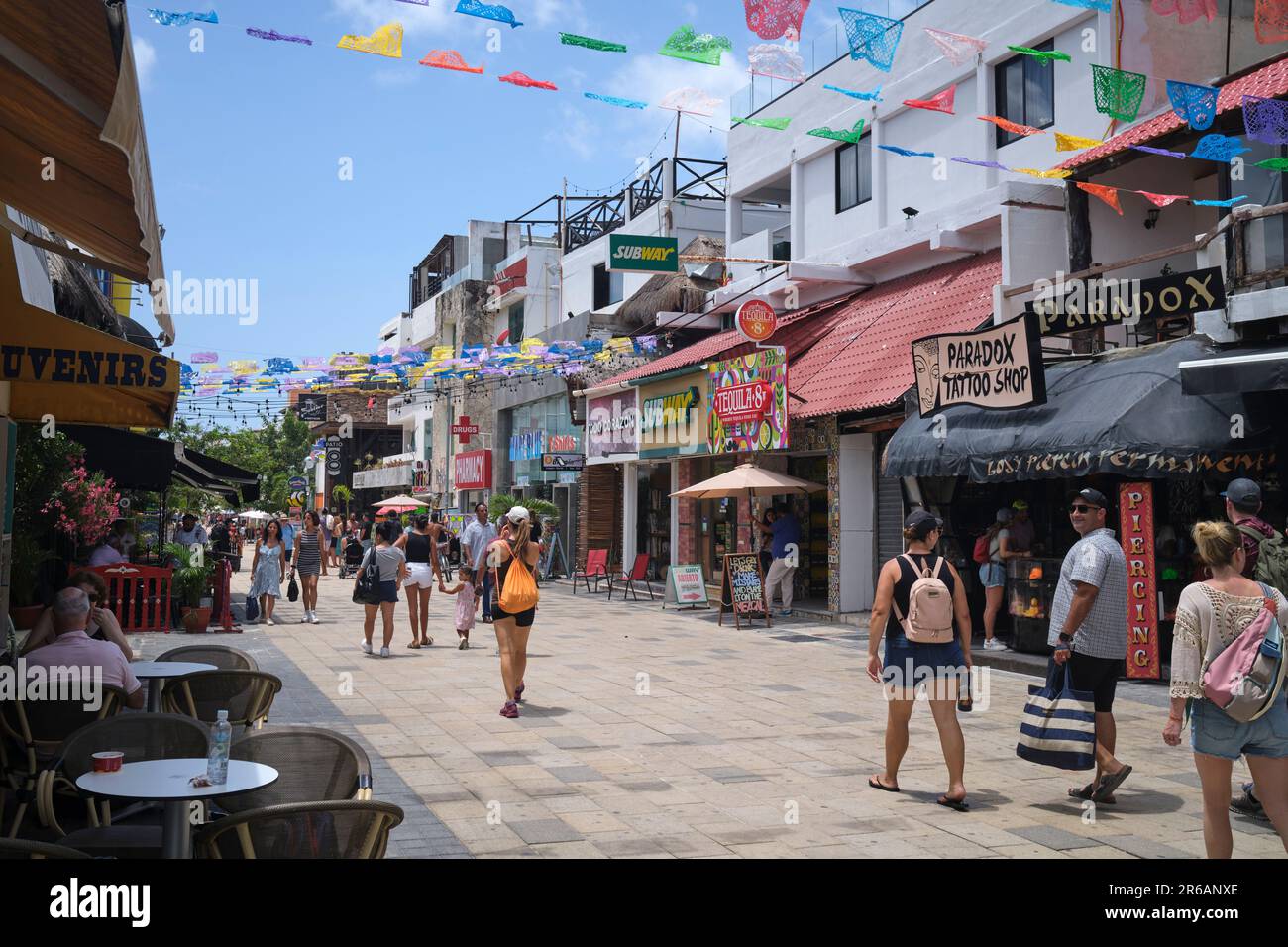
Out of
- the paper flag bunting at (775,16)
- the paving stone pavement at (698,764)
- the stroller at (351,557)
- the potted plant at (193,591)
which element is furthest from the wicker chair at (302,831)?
the stroller at (351,557)

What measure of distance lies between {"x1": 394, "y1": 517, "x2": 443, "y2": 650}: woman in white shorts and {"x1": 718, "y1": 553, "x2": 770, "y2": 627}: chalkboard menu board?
16.9ft

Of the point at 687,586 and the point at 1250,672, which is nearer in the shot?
the point at 1250,672

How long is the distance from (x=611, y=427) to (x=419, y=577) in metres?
13.8

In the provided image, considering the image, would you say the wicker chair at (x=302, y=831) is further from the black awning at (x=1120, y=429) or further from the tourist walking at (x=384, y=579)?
the tourist walking at (x=384, y=579)

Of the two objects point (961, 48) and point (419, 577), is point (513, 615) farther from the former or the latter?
point (961, 48)

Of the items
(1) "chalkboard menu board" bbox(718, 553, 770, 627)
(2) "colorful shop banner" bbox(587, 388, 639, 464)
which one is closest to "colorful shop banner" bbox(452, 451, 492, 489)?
(2) "colorful shop banner" bbox(587, 388, 639, 464)

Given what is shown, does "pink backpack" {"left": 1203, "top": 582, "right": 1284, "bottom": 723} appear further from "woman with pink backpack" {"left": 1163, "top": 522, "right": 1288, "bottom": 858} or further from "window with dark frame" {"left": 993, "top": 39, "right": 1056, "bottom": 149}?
"window with dark frame" {"left": 993, "top": 39, "right": 1056, "bottom": 149}

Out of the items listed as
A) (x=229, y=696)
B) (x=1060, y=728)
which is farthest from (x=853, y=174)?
(x=229, y=696)

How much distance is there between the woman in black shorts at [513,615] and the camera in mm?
9836

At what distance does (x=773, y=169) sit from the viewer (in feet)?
76.1

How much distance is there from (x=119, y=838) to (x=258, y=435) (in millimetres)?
71251

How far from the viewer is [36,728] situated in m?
5.76
